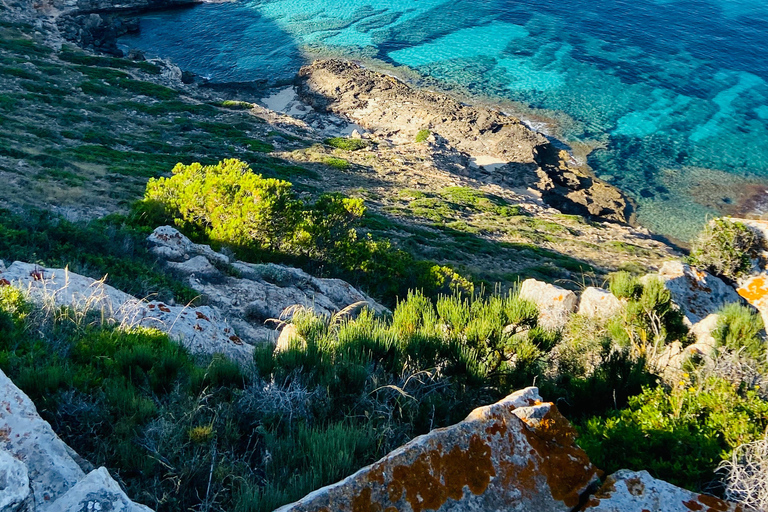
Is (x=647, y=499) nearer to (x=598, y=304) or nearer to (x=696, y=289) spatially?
(x=598, y=304)

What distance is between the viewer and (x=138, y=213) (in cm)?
1475

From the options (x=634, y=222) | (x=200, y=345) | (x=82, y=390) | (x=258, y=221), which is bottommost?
(x=634, y=222)

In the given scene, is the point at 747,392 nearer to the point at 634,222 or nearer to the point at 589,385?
the point at 589,385

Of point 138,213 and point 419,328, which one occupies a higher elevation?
point 419,328

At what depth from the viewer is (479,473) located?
3658 mm

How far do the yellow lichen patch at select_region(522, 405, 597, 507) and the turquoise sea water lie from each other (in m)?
32.2

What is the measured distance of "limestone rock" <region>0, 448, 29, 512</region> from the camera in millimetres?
2729

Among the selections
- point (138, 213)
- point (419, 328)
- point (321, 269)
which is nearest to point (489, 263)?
point (321, 269)

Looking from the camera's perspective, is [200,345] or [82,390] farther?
[200,345]

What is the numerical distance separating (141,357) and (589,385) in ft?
14.9

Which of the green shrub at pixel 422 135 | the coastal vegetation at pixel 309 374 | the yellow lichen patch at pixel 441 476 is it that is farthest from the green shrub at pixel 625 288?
the green shrub at pixel 422 135

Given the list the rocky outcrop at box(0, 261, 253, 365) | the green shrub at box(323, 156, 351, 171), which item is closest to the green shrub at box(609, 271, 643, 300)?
the rocky outcrop at box(0, 261, 253, 365)

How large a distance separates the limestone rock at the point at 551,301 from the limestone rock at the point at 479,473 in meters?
6.31

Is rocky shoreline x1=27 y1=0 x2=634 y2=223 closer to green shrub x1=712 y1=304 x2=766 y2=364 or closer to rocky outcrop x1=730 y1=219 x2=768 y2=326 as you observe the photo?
rocky outcrop x1=730 y1=219 x2=768 y2=326
